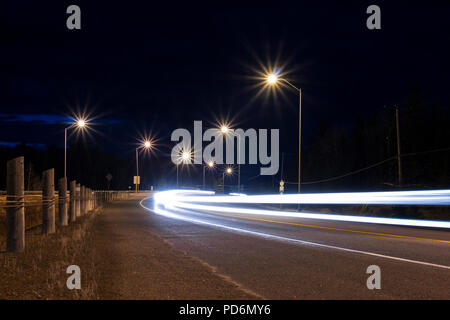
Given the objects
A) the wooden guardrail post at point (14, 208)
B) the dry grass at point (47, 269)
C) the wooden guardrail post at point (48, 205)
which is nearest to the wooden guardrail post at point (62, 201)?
the wooden guardrail post at point (48, 205)

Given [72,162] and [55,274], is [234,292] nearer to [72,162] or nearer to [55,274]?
[55,274]

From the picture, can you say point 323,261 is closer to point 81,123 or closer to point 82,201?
point 82,201

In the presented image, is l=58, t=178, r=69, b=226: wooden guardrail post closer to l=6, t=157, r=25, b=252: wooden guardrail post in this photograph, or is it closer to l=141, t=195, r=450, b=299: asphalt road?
l=141, t=195, r=450, b=299: asphalt road

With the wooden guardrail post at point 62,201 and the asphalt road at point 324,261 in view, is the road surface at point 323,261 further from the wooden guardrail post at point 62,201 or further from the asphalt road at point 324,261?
the wooden guardrail post at point 62,201

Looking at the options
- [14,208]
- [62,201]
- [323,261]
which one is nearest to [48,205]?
[62,201]

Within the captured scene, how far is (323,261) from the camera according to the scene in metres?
10.1

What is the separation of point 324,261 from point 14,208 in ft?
23.5

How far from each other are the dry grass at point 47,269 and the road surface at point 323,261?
1995 mm

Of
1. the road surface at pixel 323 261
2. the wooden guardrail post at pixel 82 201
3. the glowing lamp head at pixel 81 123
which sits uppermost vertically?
the glowing lamp head at pixel 81 123

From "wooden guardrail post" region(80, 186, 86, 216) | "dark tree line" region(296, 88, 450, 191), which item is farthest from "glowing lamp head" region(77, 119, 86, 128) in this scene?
"dark tree line" region(296, 88, 450, 191)

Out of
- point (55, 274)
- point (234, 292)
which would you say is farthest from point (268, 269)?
point (55, 274)

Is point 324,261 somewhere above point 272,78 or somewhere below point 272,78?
below

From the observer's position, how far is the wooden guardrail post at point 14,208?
11.5m
